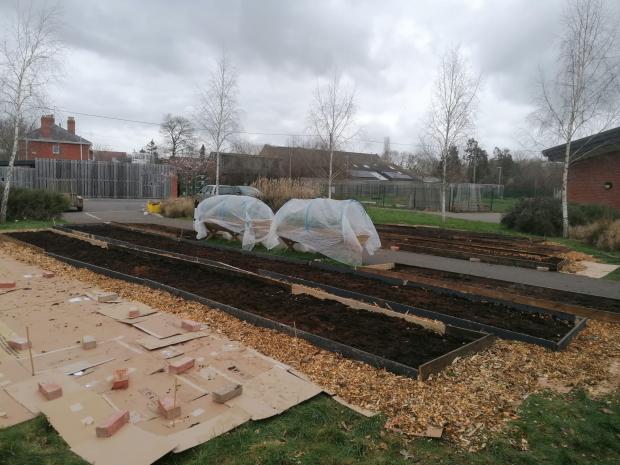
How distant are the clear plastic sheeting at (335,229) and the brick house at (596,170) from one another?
15107 millimetres

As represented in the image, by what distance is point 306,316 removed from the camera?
20.2 ft

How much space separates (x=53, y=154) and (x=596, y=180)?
43909 millimetres

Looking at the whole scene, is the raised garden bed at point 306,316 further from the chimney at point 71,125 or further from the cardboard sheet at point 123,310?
the chimney at point 71,125

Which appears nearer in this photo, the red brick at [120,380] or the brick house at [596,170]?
the red brick at [120,380]

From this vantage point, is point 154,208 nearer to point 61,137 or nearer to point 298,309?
point 298,309

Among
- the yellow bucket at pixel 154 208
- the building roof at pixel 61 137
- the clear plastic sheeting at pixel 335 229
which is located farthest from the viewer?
the building roof at pixel 61 137

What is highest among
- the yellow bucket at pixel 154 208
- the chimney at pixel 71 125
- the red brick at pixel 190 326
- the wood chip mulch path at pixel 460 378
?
the chimney at pixel 71 125

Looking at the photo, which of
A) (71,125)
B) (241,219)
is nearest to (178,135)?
(71,125)

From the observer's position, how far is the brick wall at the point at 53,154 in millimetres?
41000

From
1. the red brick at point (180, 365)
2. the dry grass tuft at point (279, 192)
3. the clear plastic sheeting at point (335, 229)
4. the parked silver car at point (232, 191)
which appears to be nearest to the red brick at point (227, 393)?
the red brick at point (180, 365)

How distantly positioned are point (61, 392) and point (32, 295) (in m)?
4.15

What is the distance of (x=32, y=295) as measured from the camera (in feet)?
23.3

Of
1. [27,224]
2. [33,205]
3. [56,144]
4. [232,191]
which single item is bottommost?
[27,224]

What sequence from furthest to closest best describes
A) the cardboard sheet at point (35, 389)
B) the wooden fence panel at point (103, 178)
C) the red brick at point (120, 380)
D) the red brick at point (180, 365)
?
1. the wooden fence panel at point (103, 178)
2. the red brick at point (180, 365)
3. the red brick at point (120, 380)
4. the cardboard sheet at point (35, 389)
